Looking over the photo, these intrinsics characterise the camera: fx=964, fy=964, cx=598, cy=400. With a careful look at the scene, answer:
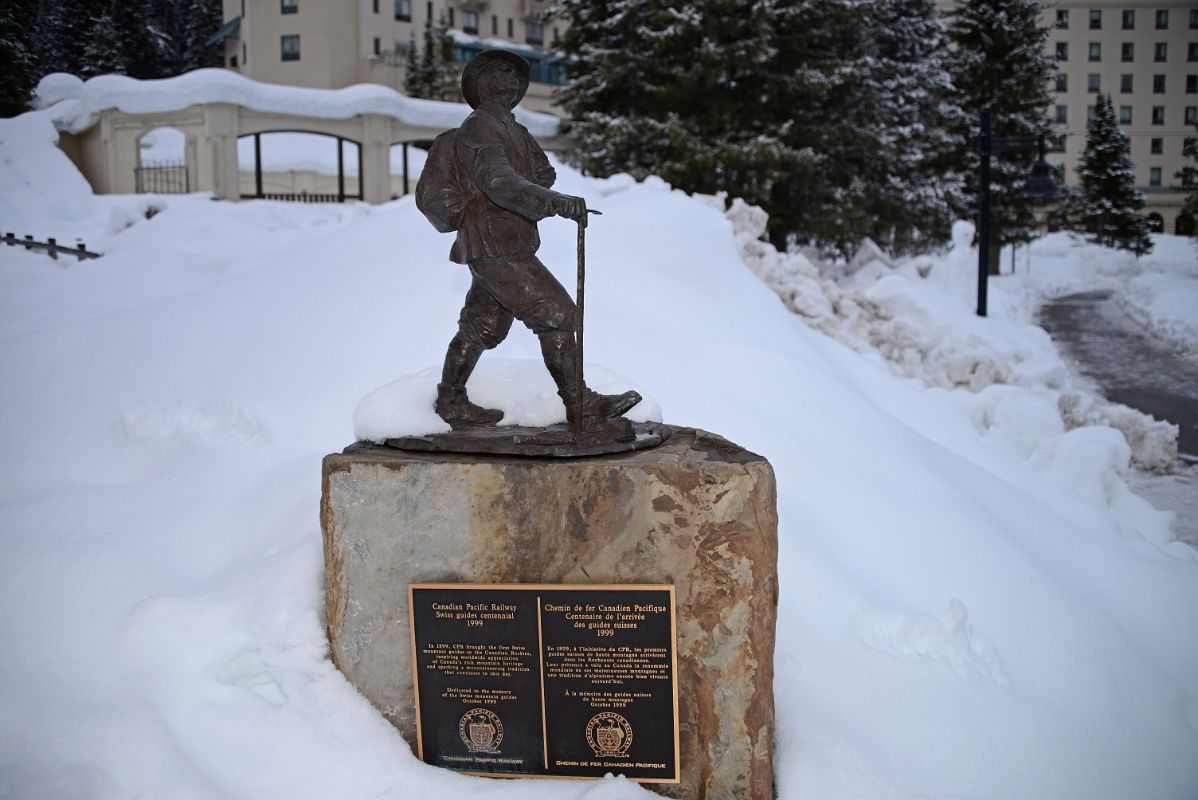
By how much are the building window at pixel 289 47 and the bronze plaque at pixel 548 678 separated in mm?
25465

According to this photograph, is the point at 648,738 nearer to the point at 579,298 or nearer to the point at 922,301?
the point at 579,298

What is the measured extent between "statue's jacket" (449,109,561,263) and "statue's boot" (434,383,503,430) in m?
0.62

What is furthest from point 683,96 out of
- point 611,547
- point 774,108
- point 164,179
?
point 611,547

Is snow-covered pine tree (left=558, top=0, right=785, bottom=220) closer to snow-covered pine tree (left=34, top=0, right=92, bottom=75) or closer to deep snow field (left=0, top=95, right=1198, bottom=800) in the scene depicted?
deep snow field (left=0, top=95, right=1198, bottom=800)

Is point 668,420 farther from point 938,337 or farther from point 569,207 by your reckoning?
point 938,337

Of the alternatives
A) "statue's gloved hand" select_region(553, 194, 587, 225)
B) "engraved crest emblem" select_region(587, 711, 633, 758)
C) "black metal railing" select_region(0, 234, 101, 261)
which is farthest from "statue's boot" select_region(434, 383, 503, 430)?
"black metal railing" select_region(0, 234, 101, 261)

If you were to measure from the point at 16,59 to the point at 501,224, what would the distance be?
9.68m

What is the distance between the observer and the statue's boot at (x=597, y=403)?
14.3 feet

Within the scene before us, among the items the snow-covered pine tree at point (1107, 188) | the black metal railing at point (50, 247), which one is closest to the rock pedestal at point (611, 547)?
the black metal railing at point (50, 247)

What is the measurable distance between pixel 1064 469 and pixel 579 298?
20.4ft

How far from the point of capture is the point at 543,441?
13.7 ft

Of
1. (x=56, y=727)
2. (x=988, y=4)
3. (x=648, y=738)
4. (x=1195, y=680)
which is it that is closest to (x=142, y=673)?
(x=56, y=727)

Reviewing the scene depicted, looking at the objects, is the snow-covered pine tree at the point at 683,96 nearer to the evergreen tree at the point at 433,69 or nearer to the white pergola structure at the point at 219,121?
the white pergola structure at the point at 219,121

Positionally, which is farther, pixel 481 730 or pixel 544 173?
pixel 544 173
